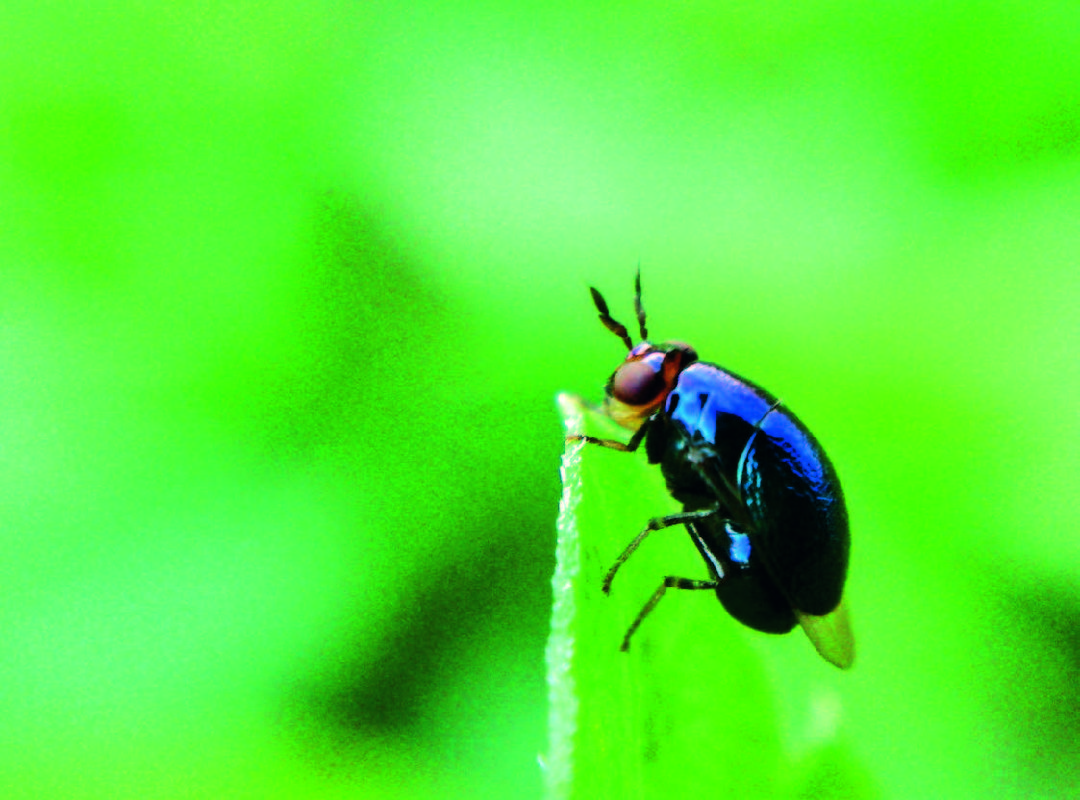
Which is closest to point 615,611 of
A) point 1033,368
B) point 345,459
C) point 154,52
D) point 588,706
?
point 588,706

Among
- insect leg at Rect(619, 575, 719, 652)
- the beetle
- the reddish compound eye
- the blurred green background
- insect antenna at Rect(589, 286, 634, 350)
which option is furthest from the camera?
the blurred green background

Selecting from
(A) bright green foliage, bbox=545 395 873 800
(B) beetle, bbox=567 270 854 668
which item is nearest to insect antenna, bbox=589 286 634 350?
(B) beetle, bbox=567 270 854 668

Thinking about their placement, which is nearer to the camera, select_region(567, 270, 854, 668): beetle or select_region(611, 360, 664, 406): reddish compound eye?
select_region(567, 270, 854, 668): beetle

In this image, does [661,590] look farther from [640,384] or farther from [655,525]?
[640,384]

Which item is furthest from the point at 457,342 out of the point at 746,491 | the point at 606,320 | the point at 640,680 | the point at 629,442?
the point at 640,680

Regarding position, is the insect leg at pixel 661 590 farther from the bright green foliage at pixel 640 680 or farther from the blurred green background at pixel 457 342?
the blurred green background at pixel 457 342

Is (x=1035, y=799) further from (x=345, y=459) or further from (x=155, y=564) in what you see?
(x=155, y=564)

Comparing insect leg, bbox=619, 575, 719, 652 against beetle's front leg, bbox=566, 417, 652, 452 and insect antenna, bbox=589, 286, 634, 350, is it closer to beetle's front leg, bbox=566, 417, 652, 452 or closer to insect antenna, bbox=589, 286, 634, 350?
beetle's front leg, bbox=566, 417, 652, 452
